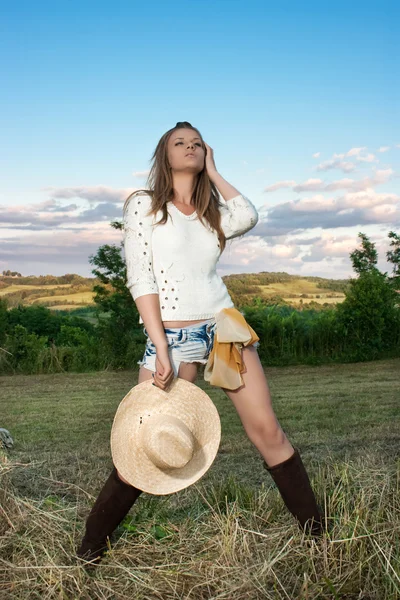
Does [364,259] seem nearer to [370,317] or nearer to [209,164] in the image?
[370,317]

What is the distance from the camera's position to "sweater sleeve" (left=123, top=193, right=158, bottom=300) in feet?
8.59

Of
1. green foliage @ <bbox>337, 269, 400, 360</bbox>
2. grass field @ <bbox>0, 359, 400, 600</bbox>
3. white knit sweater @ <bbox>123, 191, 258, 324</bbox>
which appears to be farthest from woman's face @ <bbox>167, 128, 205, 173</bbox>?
green foliage @ <bbox>337, 269, 400, 360</bbox>

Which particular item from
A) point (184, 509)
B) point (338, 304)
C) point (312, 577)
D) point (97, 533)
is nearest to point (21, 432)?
point (184, 509)

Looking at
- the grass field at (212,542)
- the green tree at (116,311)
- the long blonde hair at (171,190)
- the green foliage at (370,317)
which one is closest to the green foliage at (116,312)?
the green tree at (116,311)

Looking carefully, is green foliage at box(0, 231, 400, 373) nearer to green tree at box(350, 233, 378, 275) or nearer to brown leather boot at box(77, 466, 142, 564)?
green tree at box(350, 233, 378, 275)

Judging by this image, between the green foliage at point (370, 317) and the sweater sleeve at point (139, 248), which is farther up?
the sweater sleeve at point (139, 248)

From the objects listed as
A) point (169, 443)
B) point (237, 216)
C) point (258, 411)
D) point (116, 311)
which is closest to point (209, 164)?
point (237, 216)

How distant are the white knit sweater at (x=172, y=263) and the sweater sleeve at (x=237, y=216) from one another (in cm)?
13

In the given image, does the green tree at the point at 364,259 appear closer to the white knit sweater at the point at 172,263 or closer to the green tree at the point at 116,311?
the green tree at the point at 116,311

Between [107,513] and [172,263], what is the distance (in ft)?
3.44

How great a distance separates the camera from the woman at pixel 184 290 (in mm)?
2637

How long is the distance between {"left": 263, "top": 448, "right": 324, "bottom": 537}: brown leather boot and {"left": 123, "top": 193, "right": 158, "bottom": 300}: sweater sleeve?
0.89 m

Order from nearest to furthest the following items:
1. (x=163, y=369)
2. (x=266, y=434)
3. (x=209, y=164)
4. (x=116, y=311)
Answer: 1. (x=163, y=369)
2. (x=266, y=434)
3. (x=209, y=164)
4. (x=116, y=311)

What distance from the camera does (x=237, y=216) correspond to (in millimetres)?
2787
